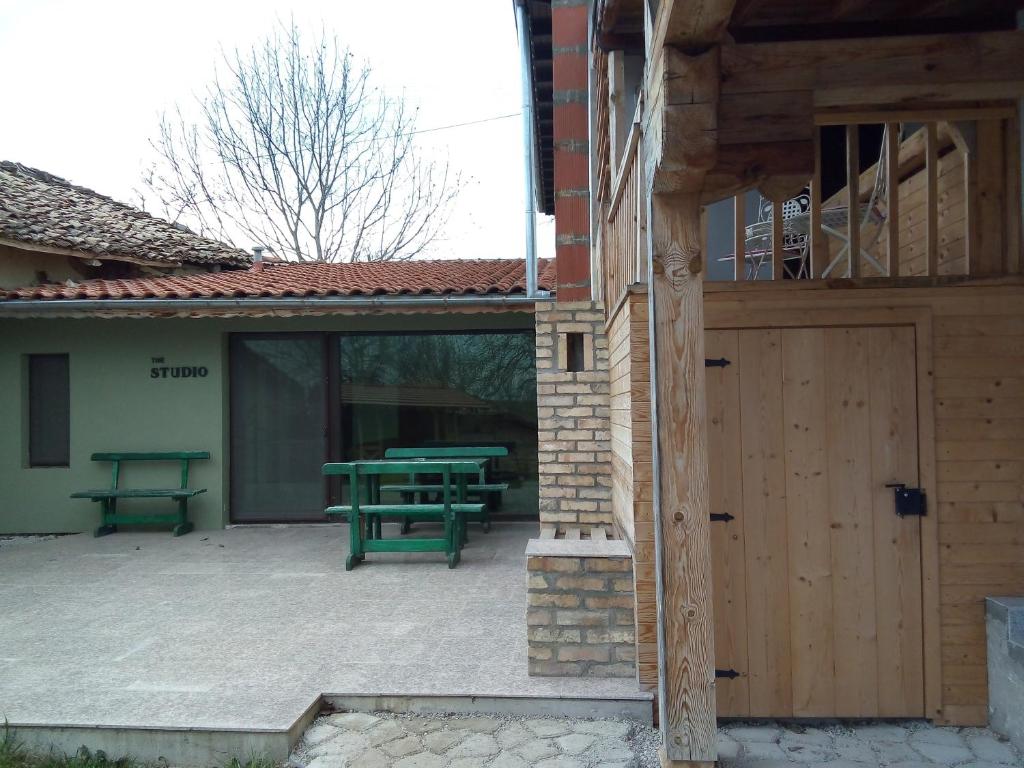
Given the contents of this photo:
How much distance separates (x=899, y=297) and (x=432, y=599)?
3596mm

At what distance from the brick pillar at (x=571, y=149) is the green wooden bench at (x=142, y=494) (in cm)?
491

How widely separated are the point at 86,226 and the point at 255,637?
8.21 m

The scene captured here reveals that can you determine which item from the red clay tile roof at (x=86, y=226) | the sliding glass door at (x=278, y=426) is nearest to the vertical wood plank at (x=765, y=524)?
the sliding glass door at (x=278, y=426)

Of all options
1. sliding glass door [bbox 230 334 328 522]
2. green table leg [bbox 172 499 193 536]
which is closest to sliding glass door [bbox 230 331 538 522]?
sliding glass door [bbox 230 334 328 522]

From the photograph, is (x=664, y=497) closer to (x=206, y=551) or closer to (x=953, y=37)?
(x=953, y=37)

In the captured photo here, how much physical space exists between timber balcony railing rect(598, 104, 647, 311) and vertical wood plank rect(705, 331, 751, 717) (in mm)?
558

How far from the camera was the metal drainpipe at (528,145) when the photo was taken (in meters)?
6.64

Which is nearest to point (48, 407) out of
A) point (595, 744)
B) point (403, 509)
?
point (403, 509)

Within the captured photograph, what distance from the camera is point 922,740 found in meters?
3.53

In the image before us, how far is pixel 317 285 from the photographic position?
323 inches

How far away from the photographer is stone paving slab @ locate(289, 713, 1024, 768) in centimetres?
333

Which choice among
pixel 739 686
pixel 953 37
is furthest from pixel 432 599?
pixel 953 37

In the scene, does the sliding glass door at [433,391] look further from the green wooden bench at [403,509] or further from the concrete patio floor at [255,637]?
the green wooden bench at [403,509]

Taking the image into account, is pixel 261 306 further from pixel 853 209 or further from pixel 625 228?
pixel 853 209
